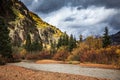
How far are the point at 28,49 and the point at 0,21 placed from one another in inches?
3164

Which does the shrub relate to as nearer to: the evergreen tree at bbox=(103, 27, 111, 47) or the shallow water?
the evergreen tree at bbox=(103, 27, 111, 47)

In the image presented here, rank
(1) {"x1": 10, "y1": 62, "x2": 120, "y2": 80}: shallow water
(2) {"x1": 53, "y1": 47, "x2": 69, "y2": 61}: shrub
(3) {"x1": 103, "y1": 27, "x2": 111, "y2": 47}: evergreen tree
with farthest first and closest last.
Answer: (2) {"x1": 53, "y1": 47, "x2": 69, "y2": 61}: shrub
(3) {"x1": 103, "y1": 27, "x2": 111, "y2": 47}: evergreen tree
(1) {"x1": 10, "y1": 62, "x2": 120, "y2": 80}: shallow water

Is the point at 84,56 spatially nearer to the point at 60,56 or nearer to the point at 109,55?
the point at 109,55

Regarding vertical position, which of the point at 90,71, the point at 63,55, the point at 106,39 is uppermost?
the point at 106,39

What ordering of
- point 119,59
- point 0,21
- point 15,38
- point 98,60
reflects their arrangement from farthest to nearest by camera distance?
point 15,38 → point 98,60 → point 0,21 → point 119,59

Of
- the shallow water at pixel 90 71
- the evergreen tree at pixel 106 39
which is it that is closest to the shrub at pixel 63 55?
the evergreen tree at pixel 106 39

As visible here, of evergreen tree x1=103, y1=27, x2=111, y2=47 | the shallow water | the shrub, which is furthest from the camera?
the shrub

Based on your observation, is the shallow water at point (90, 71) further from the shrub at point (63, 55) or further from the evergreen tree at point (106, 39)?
the shrub at point (63, 55)

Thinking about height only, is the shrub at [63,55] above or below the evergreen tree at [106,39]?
below

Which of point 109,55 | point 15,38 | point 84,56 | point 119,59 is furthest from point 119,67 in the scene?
point 15,38

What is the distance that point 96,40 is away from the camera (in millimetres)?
98250

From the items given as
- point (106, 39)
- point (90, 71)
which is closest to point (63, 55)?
point (106, 39)

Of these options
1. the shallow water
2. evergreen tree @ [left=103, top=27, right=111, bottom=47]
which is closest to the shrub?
evergreen tree @ [left=103, top=27, right=111, bottom=47]

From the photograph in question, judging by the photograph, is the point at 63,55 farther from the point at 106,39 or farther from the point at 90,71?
the point at 90,71
